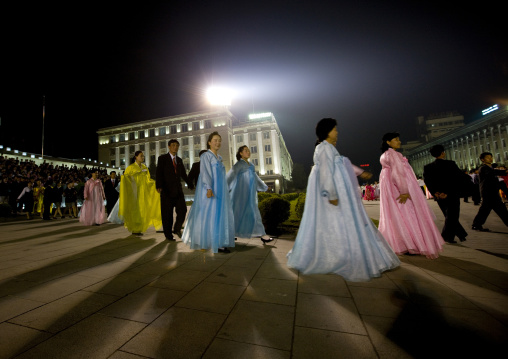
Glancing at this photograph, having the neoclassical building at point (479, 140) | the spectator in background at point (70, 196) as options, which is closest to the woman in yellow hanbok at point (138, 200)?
the spectator in background at point (70, 196)

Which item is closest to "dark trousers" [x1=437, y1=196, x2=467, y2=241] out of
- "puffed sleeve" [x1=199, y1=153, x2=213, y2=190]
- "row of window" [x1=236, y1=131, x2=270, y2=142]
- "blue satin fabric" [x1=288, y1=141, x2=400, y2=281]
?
"blue satin fabric" [x1=288, y1=141, x2=400, y2=281]

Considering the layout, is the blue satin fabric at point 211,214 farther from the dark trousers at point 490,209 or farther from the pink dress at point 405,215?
the dark trousers at point 490,209

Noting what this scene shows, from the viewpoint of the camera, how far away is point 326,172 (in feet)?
9.95

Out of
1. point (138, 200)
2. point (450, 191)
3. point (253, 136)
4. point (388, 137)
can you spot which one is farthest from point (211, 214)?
point (253, 136)

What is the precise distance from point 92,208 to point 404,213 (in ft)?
32.3

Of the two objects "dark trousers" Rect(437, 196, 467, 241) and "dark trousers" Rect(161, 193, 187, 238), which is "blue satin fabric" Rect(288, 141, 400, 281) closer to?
"dark trousers" Rect(437, 196, 467, 241)

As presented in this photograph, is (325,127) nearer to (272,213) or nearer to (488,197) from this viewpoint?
(272,213)

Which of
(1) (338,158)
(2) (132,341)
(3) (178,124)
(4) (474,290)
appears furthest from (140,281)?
(3) (178,124)

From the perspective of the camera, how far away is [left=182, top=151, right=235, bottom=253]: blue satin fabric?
4102mm

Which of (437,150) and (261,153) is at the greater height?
(261,153)

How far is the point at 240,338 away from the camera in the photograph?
1540 millimetres

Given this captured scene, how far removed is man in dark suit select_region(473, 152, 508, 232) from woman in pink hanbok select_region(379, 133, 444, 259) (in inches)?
129

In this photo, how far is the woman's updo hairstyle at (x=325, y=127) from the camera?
11.0 feet

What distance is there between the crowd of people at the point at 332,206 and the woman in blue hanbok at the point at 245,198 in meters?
0.02
